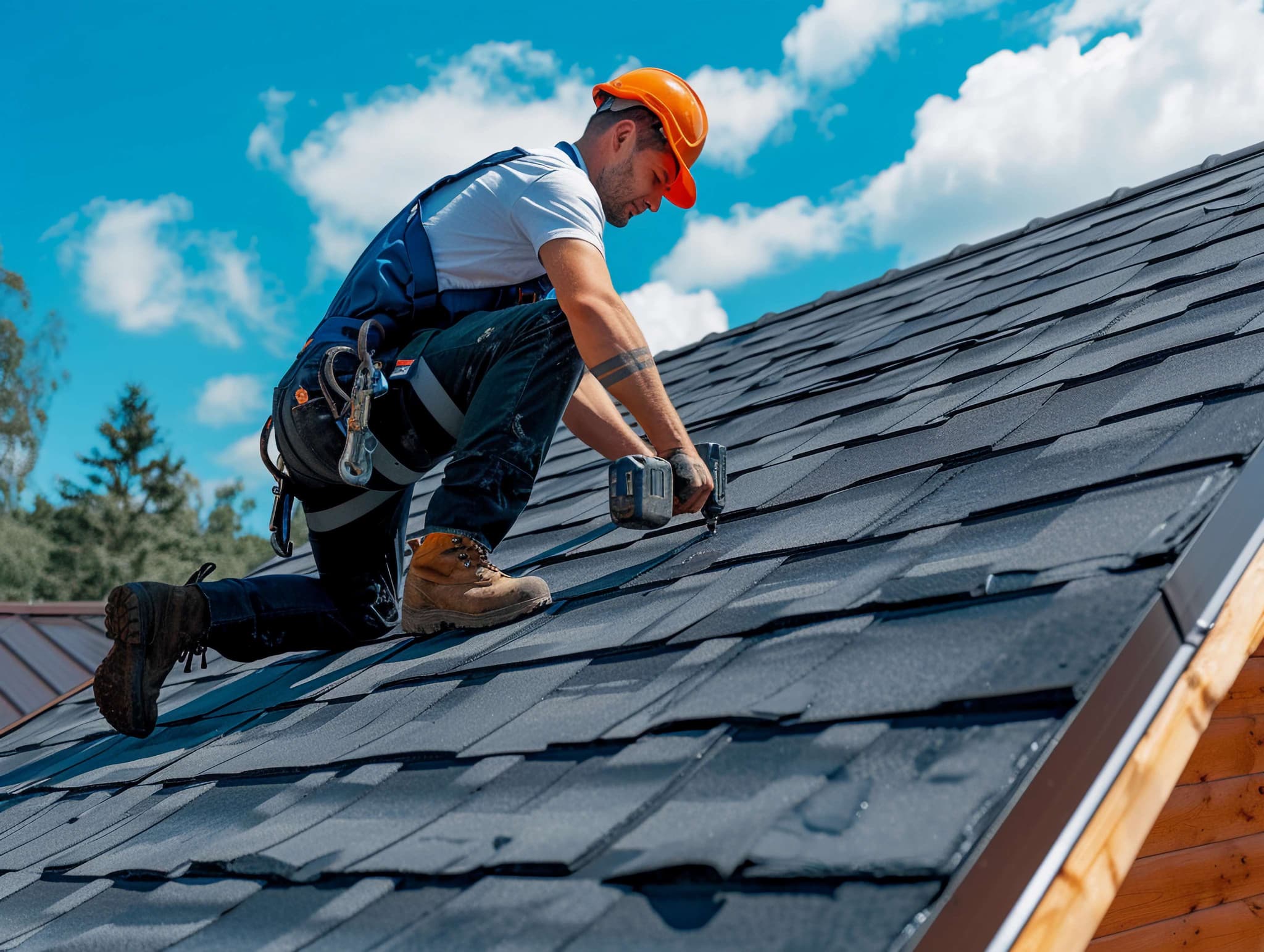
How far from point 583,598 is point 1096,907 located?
4.56ft

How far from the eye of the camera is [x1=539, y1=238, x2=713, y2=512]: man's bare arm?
202cm

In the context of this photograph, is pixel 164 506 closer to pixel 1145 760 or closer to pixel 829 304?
pixel 829 304

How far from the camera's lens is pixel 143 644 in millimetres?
2404

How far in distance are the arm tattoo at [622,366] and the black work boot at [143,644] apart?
120 cm

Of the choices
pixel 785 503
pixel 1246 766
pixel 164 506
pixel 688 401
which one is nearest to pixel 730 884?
pixel 785 503

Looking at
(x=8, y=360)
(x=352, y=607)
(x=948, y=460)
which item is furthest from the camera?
(x=8, y=360)

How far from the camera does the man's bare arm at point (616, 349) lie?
2023mm

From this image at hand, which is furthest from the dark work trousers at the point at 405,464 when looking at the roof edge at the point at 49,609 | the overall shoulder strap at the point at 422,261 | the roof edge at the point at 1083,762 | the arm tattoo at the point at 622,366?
the roof edge at the point at 49,609

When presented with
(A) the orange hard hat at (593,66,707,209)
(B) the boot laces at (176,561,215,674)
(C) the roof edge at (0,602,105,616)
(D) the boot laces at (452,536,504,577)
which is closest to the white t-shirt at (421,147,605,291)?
(A) the orange hard hat at (593,66,707,209)

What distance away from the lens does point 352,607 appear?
2732mm

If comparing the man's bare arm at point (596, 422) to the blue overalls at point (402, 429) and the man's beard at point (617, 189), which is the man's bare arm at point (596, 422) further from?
the man's beard at point (617, 189)

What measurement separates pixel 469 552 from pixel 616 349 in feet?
1.84

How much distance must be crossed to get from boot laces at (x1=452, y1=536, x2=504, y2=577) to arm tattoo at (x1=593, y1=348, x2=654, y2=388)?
1.57ft

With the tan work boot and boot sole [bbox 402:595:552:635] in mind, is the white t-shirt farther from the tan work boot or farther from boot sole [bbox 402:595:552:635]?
boot sole [bbox 402:595:552:635]
